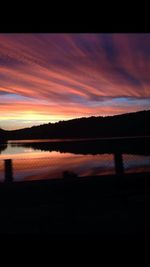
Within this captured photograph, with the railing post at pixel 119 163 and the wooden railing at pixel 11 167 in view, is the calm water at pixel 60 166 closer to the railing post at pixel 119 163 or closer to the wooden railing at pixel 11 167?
the wooden railing at pixel 11 167

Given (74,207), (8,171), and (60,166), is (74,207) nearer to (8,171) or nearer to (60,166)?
(8,171)

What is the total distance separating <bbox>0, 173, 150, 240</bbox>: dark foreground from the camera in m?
4.25

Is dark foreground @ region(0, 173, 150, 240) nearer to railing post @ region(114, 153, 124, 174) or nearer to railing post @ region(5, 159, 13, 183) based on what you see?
railing post @ region(114, 153, 124, 174)

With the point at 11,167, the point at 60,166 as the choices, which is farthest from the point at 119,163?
the point at 60,166

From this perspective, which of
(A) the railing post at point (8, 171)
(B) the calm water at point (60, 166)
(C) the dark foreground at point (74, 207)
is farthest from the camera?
(B) the calm water at point (60, 166)

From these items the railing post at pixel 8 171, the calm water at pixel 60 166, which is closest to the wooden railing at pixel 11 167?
the railing post at pixel 8 171

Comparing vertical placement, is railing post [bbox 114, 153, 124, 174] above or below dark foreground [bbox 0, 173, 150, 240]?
above

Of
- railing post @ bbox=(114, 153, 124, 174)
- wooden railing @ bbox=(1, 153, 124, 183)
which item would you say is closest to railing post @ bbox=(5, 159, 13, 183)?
wooden railing @ bbox=(1, 153, 124, 183)

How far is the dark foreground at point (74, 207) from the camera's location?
13.9 feet
